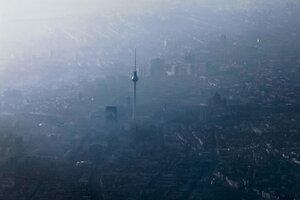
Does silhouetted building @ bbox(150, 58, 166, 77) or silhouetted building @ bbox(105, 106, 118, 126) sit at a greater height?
silhouetted building @ bbox(150, 58, 166, 77)

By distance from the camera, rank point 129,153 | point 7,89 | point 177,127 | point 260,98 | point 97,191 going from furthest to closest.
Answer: point 7,89, point 260,98, point 177,127, point 129,153, point 97,191

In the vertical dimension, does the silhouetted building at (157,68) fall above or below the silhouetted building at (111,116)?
above

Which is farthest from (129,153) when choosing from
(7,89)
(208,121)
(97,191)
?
(7,89)

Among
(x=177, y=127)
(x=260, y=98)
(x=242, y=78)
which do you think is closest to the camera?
(x=177, y=127)

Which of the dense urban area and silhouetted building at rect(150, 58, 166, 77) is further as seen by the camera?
silhouetted building at rect(150, 58, 166, 77)

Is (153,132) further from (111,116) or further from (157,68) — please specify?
(157,68)

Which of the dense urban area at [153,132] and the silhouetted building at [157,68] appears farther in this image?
the silhouetted building at [157,68]

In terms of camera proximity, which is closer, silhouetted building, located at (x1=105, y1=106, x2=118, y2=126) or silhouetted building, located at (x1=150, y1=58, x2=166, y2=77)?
silhouetted building, located at (x1=105, y1=106, x2=118, y2=126)

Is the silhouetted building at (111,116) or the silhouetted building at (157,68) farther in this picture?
the silhouetted building at (157,68)

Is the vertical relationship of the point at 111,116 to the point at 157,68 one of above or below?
below

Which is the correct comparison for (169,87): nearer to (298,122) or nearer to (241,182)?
(298,122)

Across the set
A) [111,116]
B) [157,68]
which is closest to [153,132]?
[111,116]
